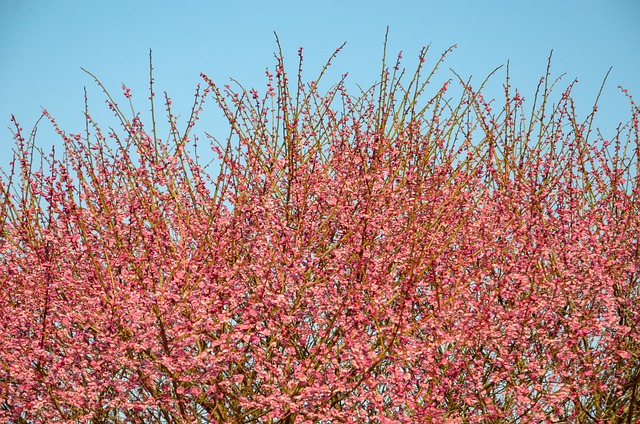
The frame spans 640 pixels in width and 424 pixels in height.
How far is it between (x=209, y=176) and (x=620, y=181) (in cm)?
587

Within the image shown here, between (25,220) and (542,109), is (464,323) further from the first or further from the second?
(25,220)

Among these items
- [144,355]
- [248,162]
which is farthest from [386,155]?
[144,355]

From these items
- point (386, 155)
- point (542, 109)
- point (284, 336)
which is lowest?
point (284, 336)

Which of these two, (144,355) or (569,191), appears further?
(569,191)

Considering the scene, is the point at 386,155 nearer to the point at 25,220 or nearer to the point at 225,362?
the point at 225,362

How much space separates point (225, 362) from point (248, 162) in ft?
10.1

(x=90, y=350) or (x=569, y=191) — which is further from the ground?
(x=569, y=191)

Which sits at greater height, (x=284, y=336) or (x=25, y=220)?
(x=25, y=220)

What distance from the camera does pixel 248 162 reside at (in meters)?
9.97

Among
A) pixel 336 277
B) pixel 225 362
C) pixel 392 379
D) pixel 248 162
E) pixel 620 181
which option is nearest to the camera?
pixel 392 379

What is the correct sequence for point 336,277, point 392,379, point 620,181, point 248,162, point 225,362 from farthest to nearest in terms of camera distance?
point 620,181 < point 248,162 < point 336,277 < point 225,362 < point 392,379

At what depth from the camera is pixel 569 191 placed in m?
10.6

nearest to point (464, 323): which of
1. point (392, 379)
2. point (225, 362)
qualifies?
point (392, 379)

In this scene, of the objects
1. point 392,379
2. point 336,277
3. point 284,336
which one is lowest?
point 392,379
